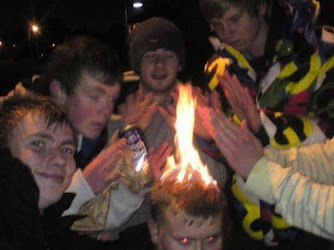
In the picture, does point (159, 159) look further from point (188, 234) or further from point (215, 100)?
point (188, 234)

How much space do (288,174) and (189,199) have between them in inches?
23.4

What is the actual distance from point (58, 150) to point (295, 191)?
4.11 feet

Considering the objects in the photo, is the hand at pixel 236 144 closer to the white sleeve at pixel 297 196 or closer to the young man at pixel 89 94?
the white sleeve at pixel 297 196

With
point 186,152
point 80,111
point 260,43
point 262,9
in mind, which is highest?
point 262,9

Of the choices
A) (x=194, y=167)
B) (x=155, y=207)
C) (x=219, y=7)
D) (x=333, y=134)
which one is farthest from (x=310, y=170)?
(x=219, y=7)

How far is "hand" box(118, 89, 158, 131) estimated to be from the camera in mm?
3889

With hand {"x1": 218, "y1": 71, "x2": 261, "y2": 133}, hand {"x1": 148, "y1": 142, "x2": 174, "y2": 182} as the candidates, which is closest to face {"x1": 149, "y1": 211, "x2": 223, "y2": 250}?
hand {"x1": 148, "y1": 142, "x2": 174, "y2": 182}

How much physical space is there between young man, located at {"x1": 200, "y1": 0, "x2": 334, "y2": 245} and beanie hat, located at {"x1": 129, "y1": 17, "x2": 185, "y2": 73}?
0.72 metres

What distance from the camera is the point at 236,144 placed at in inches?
110

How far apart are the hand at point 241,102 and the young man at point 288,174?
0.28 m

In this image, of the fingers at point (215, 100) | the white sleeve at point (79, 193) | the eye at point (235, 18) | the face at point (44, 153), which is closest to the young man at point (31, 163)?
the face at point (44, 153)

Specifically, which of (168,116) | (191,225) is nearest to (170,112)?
(168,116)

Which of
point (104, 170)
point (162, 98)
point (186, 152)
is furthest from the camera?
point (162, 98)

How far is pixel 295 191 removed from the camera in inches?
99.7
